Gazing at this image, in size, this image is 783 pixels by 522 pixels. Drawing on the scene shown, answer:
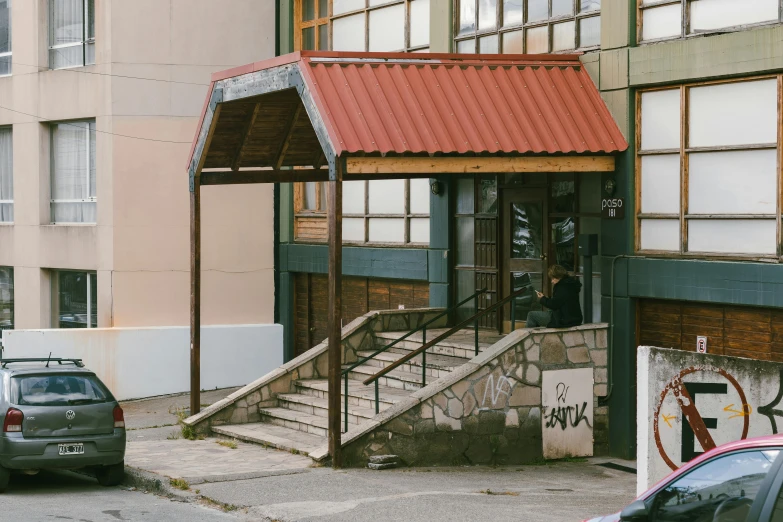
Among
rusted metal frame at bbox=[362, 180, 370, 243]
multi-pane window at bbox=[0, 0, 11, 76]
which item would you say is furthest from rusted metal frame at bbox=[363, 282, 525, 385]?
multi-pane window at bbox=[0, 0, 11, 76]

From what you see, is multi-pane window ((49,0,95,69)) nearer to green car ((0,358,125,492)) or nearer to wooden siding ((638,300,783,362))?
green car ((0,358,125,492))

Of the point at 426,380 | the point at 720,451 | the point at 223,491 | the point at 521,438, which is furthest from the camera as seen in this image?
the point at 426,380

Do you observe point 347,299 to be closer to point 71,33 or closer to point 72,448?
point 71,33

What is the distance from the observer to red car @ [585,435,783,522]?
5.52 metres

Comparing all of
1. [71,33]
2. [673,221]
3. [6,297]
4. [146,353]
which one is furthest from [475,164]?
[6,297]

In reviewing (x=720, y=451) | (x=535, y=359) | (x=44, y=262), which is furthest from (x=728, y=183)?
(x=44, y=262)

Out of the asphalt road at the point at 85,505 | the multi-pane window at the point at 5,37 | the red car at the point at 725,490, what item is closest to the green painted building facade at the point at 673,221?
the asphalt road at the point at 85,505

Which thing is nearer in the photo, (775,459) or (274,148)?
(775,459)

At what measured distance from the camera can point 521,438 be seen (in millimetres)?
14383

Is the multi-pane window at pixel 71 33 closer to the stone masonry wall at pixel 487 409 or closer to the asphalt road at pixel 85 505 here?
the asphalt road at pixel 85 505

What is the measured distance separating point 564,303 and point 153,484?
566 centimetres

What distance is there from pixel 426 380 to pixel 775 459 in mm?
10213

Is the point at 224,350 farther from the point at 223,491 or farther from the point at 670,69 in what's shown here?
the point at 670,69

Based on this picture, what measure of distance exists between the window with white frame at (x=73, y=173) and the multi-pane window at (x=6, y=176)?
5.22 feet
